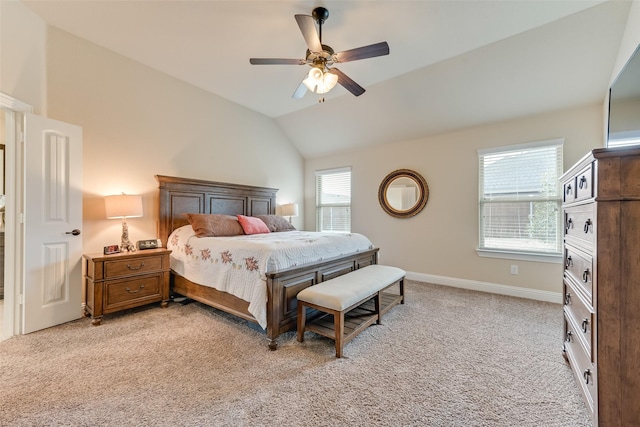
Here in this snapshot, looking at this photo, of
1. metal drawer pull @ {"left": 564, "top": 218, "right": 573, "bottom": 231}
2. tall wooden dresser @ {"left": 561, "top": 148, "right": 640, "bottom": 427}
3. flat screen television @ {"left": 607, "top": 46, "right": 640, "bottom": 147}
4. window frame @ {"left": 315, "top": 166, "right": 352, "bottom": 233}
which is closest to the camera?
tall wooden dresser @ {"left": 561, "top": 148, "right": 640, "bottom": 427}

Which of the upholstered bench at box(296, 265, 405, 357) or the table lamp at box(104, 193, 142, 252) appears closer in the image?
the upholstered bench at box(296, 265, 405, 357)

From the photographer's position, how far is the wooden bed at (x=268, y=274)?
2.30m

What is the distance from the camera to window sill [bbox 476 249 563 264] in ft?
11.0

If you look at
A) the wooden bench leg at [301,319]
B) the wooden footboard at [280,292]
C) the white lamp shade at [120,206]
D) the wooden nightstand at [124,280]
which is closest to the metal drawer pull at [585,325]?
the wooden bench leg at [301,319]

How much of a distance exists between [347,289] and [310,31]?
2.10 metres

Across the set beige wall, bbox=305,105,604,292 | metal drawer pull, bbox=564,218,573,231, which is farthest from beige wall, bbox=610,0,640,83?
metal drawer pull, bbox=564,218,573,231

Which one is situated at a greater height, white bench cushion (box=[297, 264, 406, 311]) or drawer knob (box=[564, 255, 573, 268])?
drawer knob (box=[564, 255, 573, 268])

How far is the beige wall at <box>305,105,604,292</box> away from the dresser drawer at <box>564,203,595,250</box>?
201 centimetres

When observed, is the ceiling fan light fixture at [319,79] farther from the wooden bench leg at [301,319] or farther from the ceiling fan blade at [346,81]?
the wooden bench leg at [301,319]

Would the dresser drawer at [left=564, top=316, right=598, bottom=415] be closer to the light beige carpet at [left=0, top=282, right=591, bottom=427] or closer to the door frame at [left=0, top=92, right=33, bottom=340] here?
the light beige carpet at [left=0, top=282, right=591, bottom=427]

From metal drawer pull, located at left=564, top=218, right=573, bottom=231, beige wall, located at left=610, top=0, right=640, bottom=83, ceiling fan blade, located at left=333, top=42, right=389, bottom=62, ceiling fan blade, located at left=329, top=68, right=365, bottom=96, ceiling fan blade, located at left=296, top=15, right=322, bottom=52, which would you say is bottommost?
metal drawer pull, located at left=564, top=218, right=573, bottom=231

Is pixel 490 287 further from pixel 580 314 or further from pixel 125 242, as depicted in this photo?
pixel 125 242

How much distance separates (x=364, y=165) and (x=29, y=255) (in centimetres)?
461

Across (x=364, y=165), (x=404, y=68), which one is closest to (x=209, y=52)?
(x=404, y=68)
